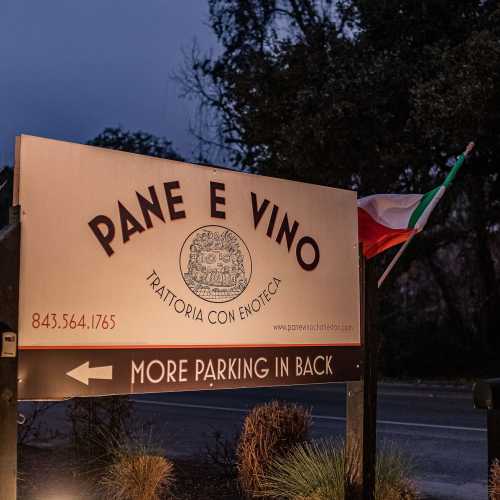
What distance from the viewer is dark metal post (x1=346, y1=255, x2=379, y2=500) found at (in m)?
5.34

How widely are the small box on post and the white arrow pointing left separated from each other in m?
2.13

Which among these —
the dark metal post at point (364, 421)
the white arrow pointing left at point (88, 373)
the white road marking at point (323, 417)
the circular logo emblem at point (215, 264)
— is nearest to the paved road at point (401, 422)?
the white road marking at point (323, 417)

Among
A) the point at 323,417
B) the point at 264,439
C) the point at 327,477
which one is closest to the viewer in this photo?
the point at 327,477

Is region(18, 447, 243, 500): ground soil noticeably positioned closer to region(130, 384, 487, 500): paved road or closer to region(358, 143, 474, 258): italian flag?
region(130, 384, 487, 500): paved road

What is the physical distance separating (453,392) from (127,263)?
15501 millimetres

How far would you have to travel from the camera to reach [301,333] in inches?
203

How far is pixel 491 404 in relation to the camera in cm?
481

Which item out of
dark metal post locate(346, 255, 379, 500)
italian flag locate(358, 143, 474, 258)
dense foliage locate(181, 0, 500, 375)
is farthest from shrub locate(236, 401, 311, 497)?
dense foliage locate(181, 0, 500, 375)

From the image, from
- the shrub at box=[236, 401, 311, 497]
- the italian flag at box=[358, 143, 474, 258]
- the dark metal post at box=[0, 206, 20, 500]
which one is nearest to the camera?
the dark metal post at box=[0, 206, 20, 500]

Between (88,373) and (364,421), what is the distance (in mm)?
1974

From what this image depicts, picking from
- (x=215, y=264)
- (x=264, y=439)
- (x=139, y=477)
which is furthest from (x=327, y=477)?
(x=215, y=264)

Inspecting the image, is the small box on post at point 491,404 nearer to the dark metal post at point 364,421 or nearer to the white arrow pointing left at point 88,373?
the dark metal post at point 364,421

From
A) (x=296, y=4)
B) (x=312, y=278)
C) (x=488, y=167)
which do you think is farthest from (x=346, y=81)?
(x=312, y=278)

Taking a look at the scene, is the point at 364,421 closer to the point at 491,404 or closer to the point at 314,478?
the point at 314,478
